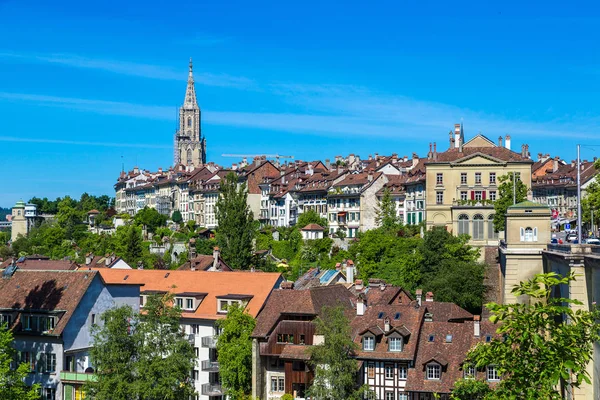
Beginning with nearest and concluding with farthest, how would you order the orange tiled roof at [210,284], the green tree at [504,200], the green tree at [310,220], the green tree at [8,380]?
the green tree at [8,380]
the orange tiled roof at [210,284]
the green tree at [504,200]
the green tree at [310,220]

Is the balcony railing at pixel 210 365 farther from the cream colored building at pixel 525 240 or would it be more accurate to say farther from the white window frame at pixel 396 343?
the cream colored building at pixel 525 240

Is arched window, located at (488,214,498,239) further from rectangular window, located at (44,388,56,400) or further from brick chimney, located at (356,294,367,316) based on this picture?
rectangular window, located at (44,388,56,400)

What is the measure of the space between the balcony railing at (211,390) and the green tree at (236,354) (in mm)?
1343

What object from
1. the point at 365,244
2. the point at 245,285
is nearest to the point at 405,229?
the point at 365,244

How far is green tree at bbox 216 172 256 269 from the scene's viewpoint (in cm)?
9544

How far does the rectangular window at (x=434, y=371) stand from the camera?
53.9m

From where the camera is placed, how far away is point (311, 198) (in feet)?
417

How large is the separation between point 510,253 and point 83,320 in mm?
26636

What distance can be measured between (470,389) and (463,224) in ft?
152

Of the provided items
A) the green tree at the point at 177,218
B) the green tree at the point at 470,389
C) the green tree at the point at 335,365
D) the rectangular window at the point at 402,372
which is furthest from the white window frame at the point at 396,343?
the green tree at the point at 177,218

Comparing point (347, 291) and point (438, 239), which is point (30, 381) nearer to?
point (347, 291)

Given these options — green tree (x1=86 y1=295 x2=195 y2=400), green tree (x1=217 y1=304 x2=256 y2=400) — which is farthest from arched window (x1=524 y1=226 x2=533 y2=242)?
green tree (x1=86 y1=295 x2=195 y2=400)

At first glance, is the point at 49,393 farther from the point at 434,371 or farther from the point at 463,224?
the point at 463,224

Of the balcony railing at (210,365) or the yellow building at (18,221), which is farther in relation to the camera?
the yellow building at (18,221)
